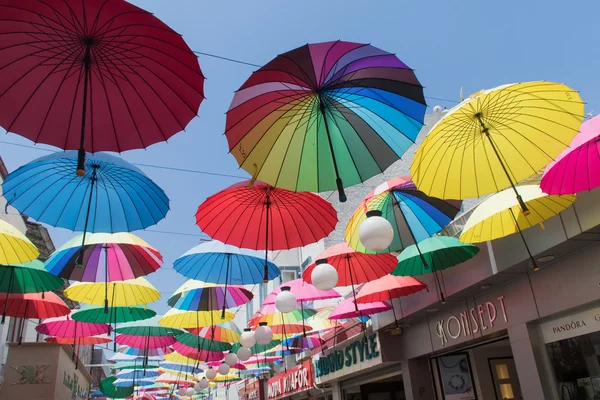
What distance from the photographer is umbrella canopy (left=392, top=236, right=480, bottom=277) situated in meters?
7.89

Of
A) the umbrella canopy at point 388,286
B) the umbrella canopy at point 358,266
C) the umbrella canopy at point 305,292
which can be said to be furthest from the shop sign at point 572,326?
the umbrella canopy at point 305,292

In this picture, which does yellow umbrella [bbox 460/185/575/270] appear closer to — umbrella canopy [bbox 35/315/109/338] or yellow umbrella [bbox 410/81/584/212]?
yellow umbrella [bbox 410/81/584/212]

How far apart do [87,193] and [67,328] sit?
22.9 feet

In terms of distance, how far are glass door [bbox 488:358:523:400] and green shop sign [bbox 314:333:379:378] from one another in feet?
9.59

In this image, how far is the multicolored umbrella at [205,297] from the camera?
10.4 meters

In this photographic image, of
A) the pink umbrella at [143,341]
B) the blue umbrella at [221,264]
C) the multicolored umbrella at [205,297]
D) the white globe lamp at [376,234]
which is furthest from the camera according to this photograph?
the pink umbrella at [143,341]

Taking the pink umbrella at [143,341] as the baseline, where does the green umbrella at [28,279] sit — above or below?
above

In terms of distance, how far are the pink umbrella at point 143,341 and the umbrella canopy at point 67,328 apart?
1.55 m

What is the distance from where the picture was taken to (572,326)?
24.8 ft

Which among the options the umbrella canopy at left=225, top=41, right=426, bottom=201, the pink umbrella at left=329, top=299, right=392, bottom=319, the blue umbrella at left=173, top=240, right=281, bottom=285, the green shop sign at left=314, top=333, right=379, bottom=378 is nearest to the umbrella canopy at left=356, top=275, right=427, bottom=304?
the pink umbrella at left=329, top=299, right=392, bottom=319

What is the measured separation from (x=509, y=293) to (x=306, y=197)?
15.1 ft

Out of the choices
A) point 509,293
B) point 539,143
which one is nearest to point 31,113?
point 539,143

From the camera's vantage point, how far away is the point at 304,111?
4930 mm

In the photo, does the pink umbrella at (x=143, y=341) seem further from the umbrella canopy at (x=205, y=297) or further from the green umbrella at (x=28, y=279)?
the green umbrella at (x=28, y=279)
